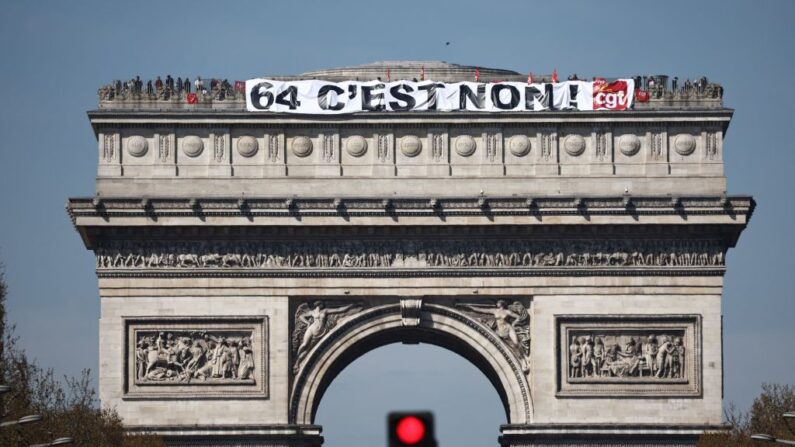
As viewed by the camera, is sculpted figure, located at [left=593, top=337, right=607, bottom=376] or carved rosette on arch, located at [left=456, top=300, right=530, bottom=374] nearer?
sculpted figure, located at [left=593, top=337, right=607, bottom=376]

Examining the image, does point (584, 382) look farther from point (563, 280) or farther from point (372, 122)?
point (372, 122)

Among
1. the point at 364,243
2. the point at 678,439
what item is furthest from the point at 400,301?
the point at 678,439

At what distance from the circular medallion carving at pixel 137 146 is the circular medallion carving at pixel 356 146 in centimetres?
719

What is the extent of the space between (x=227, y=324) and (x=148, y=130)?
24.5 ft

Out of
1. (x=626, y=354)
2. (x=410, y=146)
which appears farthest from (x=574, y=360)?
(x=410, y=146)

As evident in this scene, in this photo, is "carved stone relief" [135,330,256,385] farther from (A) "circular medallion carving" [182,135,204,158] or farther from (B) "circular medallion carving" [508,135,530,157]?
(B) "circular medallion carving" [508,135,530,157]

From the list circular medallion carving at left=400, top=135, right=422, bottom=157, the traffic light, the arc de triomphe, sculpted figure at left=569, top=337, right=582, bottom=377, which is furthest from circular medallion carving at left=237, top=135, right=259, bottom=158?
the traffic light

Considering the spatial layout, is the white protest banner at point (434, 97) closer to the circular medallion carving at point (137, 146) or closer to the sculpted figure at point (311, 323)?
the circular medallion carving at point (137, 146)

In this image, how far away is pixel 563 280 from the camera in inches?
2327

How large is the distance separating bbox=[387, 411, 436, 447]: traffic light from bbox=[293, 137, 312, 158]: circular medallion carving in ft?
156

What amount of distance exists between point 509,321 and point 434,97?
837cm

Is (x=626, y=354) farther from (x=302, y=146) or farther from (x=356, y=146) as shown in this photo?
(x=302, y=146)

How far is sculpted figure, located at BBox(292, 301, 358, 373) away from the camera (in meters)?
59.2

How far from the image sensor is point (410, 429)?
494 inches
